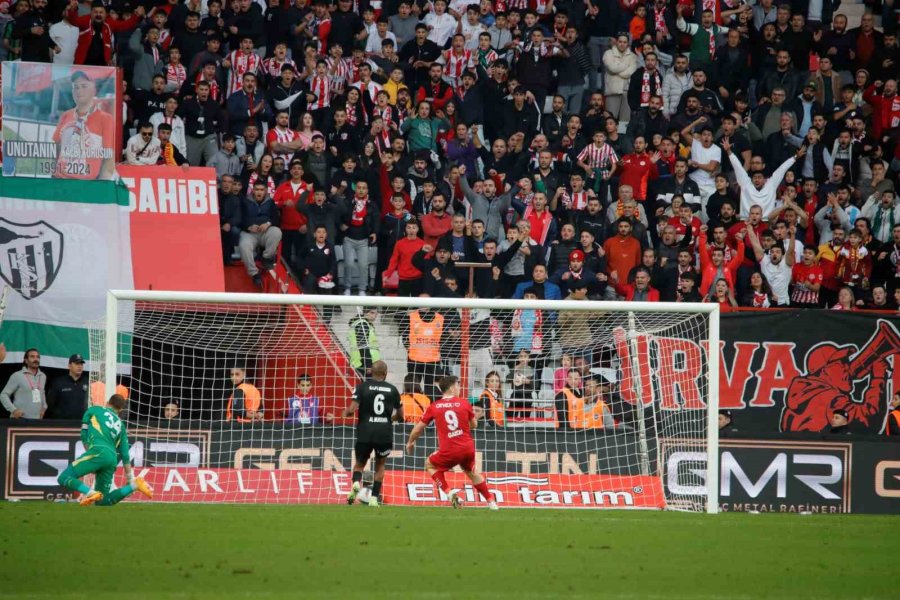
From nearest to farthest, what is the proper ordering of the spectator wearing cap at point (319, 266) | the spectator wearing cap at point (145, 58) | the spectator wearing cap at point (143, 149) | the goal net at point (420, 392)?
1. the goal net at point (420, 392)
2. the spectator wearing cap at point (319, 266)
3. the spectator wearing cap at point (143, 149)
4. the spectator wearing cap at point (145, 58)

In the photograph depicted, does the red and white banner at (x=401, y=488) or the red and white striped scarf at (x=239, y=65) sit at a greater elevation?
the red and white striped scarf at (x=239, y=65)

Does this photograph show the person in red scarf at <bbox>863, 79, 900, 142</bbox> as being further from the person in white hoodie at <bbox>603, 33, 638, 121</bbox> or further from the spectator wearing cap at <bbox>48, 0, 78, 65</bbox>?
the spectator wearing cap at <bbox>48, 0, 78, 65</bbox>

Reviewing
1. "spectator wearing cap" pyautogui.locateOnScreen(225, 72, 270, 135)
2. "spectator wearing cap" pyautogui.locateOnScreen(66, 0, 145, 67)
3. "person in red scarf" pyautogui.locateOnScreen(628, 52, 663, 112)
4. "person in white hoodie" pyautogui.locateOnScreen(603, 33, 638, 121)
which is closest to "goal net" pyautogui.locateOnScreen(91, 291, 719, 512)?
"spectator wearing cap" pyautogui.locateOnScreen(225, 72, 270, 135)

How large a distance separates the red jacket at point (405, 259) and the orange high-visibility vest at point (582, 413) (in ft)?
11.7

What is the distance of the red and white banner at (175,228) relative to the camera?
18.5 meters

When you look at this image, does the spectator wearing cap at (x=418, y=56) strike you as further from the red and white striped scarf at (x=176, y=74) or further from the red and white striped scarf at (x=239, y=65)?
the red and white striped scarf at (x=176, y=74)

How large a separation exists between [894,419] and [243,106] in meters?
10.9

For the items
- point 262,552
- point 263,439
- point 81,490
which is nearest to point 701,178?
point 263,439

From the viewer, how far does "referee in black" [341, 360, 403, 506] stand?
14633mm

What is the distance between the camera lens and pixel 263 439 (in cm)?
1599

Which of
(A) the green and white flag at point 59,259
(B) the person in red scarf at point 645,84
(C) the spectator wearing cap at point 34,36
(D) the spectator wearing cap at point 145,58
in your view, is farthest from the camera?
(B) the person in red scarf at point 645,84

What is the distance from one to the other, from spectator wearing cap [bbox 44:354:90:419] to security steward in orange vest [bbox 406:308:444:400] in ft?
14.0

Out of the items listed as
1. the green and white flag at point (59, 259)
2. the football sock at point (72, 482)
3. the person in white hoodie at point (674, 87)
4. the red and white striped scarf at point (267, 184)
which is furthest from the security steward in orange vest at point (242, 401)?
the person in white hoodie at point (674, 87)

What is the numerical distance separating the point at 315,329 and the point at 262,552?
314 inches
